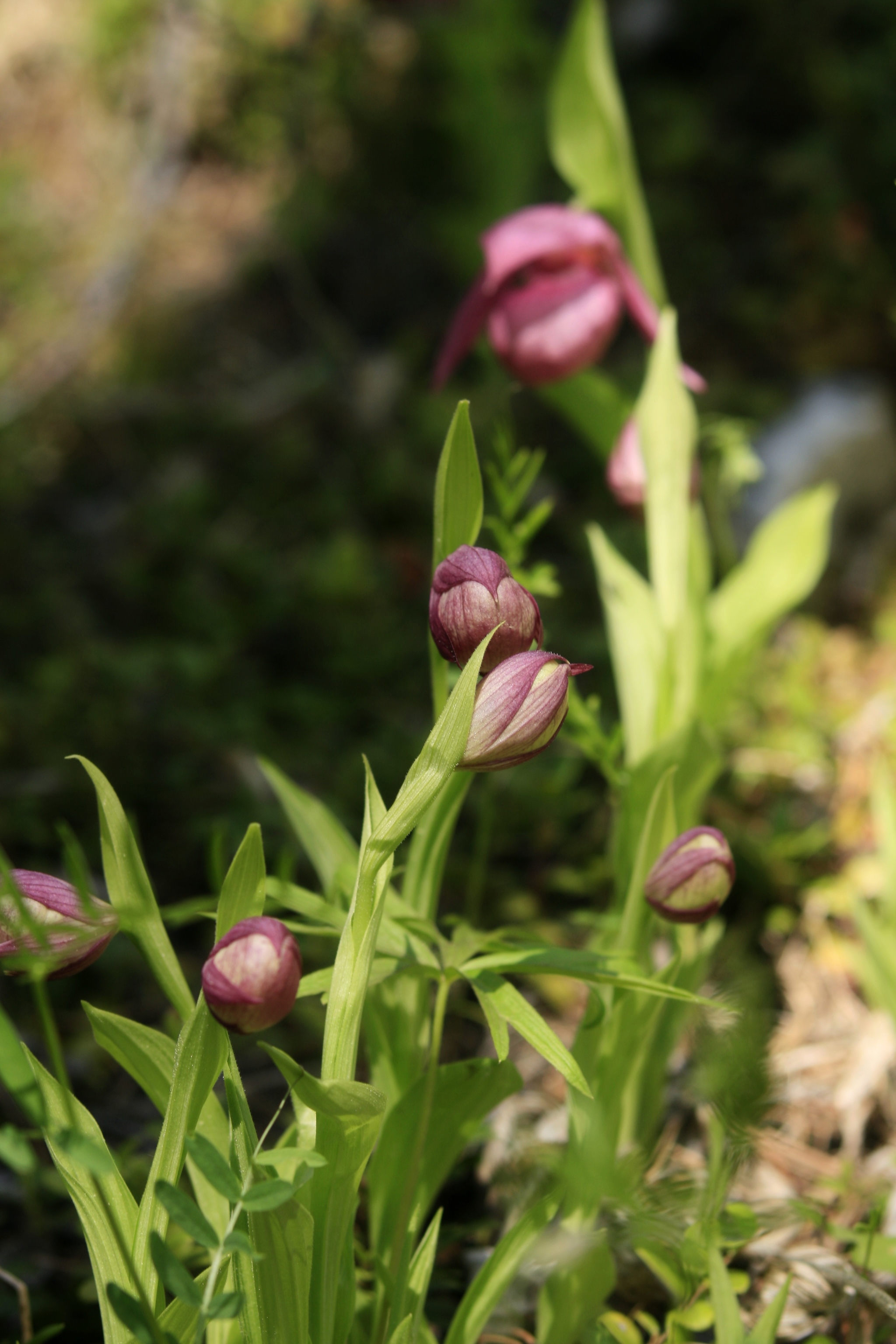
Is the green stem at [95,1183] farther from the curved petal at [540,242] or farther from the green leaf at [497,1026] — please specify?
the curved petal at [540,242]

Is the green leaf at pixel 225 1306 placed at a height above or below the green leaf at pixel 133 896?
below

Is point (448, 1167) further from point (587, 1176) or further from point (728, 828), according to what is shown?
point (728, 828)

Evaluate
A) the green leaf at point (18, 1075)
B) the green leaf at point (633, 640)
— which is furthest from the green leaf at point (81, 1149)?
the green leaf at point (633, 640)

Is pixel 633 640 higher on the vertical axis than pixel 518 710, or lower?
lower

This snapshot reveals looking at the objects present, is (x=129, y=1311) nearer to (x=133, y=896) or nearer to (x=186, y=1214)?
(x=186, y=1214)

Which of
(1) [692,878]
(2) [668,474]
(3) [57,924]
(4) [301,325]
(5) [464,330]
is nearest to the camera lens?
(3) [57,924]

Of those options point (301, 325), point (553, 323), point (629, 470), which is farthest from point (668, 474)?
point (301, 325)

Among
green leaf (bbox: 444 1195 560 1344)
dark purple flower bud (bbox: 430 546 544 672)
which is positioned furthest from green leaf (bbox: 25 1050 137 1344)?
dark purple flower bud (bbox: 430 546 544 672)
